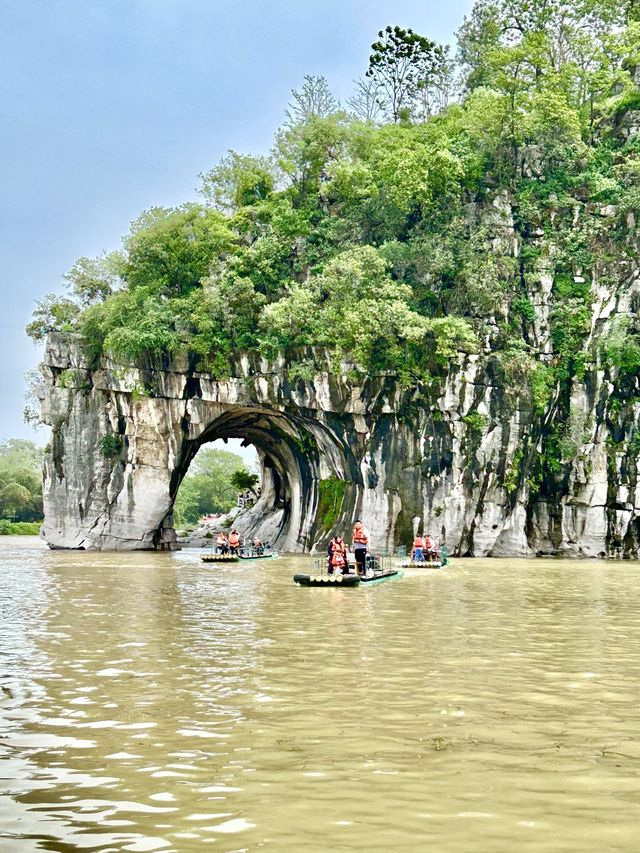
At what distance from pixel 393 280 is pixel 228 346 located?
316 inches

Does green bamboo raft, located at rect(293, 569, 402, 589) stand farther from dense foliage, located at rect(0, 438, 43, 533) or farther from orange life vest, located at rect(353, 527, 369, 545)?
dense foliage, located at rect(0, 438, 43, 533)

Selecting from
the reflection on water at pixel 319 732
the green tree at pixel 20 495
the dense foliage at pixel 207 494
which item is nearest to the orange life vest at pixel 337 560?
the reflection on water at pixel 319 732

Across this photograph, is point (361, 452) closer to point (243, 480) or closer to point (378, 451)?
point (378, 451)

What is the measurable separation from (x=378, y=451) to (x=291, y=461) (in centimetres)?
796

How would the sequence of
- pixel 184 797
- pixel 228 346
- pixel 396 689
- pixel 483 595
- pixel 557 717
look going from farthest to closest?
pixel 228 346, pixel 483 595, pixel 396 689, pixel 557 717, pixel 184 797

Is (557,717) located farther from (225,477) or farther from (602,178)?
(225,477)

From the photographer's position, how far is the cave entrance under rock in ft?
139

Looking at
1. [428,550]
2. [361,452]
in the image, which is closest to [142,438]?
[361,452]

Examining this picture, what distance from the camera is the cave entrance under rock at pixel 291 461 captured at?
42406 millimetres

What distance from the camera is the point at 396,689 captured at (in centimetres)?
877

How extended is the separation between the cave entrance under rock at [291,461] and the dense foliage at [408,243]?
4139 mm

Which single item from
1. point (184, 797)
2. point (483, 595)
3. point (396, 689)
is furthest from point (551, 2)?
point (184, 797)

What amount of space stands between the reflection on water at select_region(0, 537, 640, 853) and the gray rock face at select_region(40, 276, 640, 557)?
82.3ft

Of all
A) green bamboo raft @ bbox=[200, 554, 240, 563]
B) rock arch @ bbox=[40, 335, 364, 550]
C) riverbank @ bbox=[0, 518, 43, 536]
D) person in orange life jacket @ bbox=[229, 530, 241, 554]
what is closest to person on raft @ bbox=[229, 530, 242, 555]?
person in orange life jacket @ bbox=[229, 530, 241, 554]
